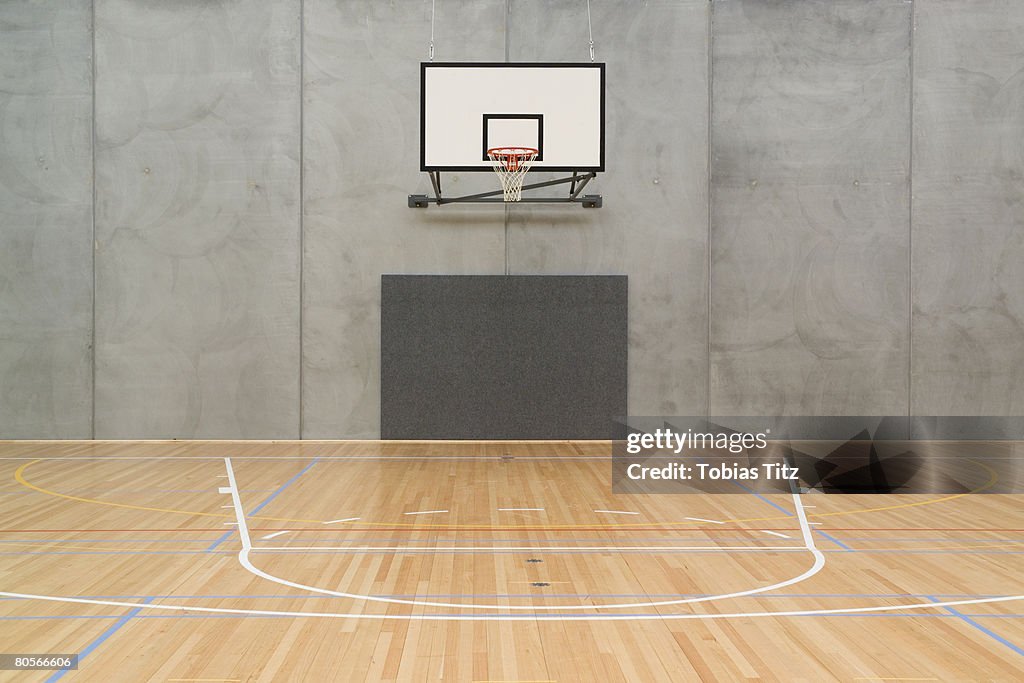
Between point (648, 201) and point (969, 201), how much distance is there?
3223 mm

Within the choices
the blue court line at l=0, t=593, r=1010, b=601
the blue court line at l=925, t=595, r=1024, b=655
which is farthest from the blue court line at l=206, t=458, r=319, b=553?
the blue court line at l=925, t=595, r=1024, b=655

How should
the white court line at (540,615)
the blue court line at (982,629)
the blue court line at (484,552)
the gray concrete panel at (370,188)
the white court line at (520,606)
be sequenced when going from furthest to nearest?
the gray concrete panel at (370,188) → the blue court line at (484,552) → the white court line at (520,606) → the white court line at (540,615) → the blue court line at (982,629)

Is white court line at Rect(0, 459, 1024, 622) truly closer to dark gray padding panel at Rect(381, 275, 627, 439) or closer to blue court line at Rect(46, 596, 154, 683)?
blue court line at Rect(46, 596, 154, 683)

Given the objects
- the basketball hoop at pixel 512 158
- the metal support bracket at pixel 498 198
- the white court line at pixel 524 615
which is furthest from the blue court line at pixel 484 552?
the metal support bracket at pixel 498 198

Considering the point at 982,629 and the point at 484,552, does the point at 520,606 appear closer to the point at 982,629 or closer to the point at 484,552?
the point at 484,552

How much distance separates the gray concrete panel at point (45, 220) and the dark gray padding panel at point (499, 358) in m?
3.03

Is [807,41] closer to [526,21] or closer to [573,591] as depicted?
[526,21]

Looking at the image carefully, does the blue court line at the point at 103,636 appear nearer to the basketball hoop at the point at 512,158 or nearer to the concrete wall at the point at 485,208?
the basketball hoop at the point at 512,158

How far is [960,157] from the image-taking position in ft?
29.0

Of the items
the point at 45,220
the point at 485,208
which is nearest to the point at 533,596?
the point at 485,208

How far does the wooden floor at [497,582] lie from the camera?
280cm

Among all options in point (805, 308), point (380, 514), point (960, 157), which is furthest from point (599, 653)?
point (960, 157)

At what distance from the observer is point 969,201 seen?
8.84 metres

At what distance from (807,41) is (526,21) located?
9.30 feet
